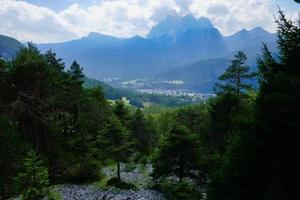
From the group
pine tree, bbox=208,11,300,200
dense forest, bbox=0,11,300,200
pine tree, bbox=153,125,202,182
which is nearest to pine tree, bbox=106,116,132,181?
dense forest, bbox=0,11,300,200

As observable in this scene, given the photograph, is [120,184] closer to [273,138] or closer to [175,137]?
[175,137]

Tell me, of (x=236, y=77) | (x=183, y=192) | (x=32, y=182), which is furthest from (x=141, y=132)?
(x=32, y=182)

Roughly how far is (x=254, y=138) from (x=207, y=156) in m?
25.2

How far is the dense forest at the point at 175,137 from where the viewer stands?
1069cm

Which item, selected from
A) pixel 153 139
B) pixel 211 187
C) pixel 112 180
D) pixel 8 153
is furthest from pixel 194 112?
pixel 211 187

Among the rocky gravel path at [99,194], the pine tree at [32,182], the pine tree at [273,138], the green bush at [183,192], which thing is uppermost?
the pine tree at [273,138]

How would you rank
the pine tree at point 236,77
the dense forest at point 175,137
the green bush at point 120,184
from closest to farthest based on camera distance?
the dense forest at point 175,137
the green bush at point 120,184
the pine tree at point 236,77

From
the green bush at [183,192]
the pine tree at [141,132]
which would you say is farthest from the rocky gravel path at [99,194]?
the pine tree at [141,132]

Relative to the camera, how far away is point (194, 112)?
58.0 metres

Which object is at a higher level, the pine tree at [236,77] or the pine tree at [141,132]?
the pine tree at [236,77]

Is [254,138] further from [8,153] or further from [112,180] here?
[112,180]

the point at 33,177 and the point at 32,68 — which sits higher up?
the point at 32,68

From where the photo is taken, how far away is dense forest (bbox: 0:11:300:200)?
10.7m

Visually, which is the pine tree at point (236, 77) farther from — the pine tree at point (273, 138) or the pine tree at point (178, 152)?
the pine tree at point (273, 138)
